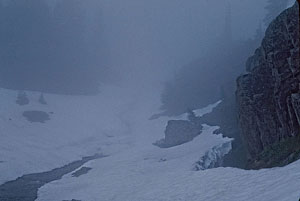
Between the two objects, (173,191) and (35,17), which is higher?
(35,17)

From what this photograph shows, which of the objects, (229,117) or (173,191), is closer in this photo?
(173,191)

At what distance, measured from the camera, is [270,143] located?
2289 centimetres

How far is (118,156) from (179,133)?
10.9 meters

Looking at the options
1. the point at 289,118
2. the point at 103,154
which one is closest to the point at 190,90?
the point at 103,154

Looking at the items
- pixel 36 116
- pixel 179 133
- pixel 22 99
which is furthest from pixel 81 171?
pixel 22 99

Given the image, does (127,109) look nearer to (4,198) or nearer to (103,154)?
(103,154)

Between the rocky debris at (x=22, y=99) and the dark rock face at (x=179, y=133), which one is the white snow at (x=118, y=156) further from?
the dark rock face at (x=179, y=133)

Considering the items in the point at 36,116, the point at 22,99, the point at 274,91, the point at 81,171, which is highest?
the point at 22,99

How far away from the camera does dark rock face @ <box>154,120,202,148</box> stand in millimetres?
50562

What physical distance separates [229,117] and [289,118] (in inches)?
1097

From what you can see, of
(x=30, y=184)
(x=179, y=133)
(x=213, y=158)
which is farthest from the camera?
(x=179, y=133)

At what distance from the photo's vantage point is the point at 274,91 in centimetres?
2206

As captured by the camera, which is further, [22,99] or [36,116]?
[22,99]

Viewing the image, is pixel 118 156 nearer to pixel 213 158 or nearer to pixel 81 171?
pixel 81 171
